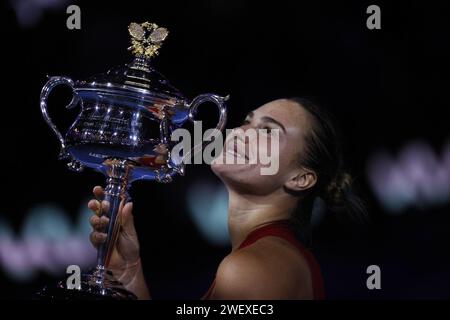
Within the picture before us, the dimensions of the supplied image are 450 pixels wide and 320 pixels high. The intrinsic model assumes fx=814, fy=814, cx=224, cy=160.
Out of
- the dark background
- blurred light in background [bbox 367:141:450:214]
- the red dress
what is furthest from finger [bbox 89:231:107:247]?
blurred light in background [bbox 367:141:450:214]

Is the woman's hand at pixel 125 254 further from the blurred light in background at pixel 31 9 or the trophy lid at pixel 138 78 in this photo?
the blurred light in background at pixel 31 9

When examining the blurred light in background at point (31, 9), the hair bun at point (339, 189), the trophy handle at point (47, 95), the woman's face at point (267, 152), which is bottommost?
the hair bun at point (339, 189)

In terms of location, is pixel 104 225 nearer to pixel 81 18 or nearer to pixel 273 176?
pixel 273 176

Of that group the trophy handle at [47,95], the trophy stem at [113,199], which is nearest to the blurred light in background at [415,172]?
the trophy stem at [113,199]

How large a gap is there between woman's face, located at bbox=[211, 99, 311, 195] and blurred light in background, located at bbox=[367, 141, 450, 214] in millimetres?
652

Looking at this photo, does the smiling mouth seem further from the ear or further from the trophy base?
the trophy base

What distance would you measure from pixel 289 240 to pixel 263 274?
194 millimetres

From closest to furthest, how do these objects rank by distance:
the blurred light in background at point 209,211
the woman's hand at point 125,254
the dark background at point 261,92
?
the woman's hand at point 125,254, the dark background at point 261,92, the blurred light in background at point 209,211

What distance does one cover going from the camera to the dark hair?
6.59 feet

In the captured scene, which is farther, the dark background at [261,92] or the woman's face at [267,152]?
the dark background at [261,92]

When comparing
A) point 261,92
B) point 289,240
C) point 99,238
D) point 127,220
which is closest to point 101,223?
point 99,238

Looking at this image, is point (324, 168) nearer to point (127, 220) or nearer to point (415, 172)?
point (127, 220)

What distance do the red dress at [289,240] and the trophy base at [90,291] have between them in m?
0.20

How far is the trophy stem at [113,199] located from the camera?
1.98 m
